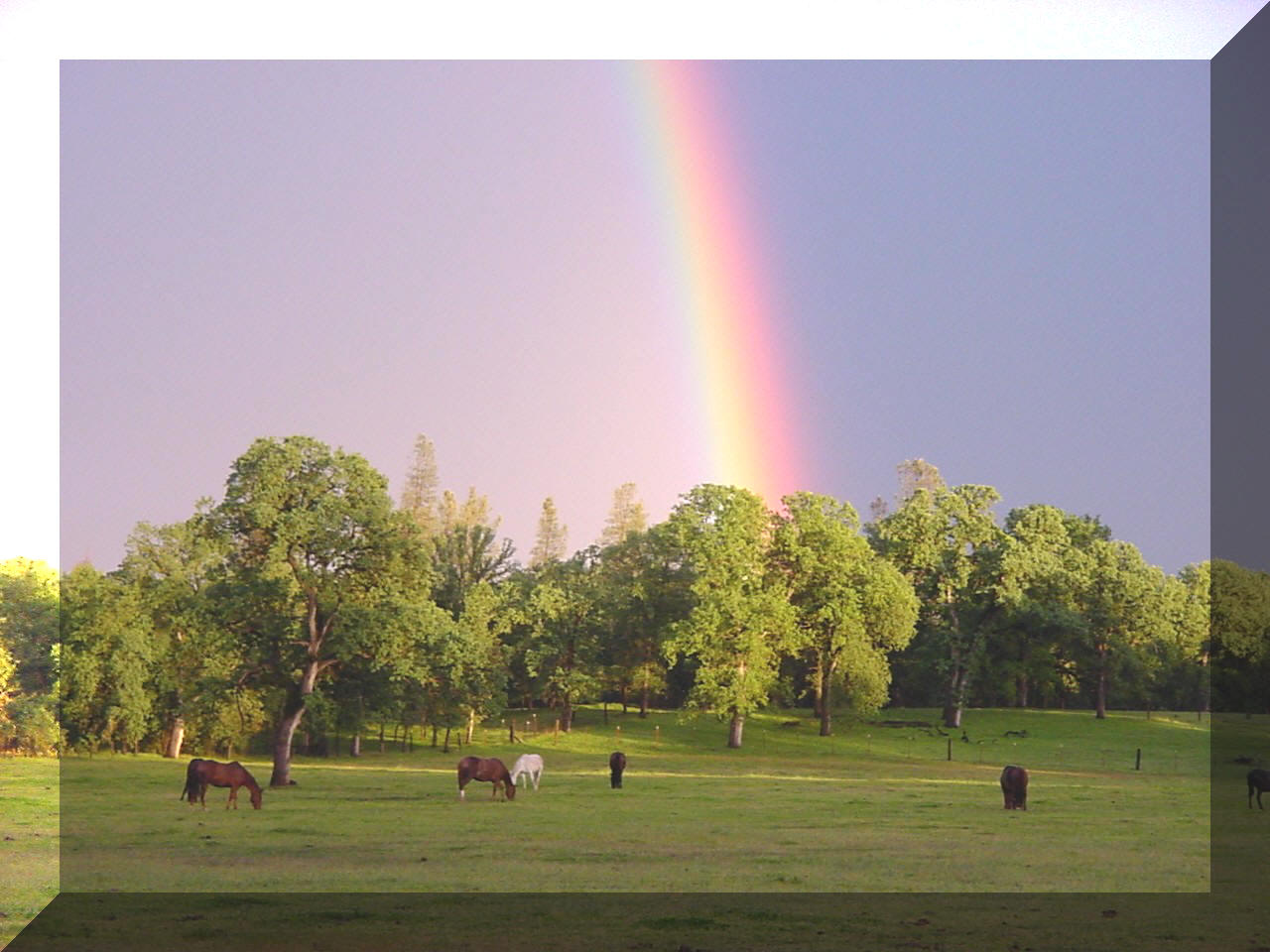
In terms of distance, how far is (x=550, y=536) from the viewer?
58656 mm

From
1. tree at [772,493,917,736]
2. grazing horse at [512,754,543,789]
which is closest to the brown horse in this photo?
grazing horse at [512,754,543,789]

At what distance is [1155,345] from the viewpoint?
55.1 meters

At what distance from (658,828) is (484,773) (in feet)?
19.5

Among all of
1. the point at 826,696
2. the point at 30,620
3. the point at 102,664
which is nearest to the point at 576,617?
the point at 826,696

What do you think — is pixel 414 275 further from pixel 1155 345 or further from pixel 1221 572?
pixel 1221 572

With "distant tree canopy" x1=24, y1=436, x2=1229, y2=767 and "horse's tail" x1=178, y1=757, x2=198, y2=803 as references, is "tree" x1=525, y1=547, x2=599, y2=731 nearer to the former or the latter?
"distant tree canopy" x1=24, y1=436, x2=1229, y2=767

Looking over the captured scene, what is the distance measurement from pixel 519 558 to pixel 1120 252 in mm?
25881

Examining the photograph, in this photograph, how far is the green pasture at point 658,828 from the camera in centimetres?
1502

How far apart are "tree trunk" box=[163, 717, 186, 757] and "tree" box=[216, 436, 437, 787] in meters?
14.8

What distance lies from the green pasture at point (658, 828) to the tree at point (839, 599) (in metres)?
4.71

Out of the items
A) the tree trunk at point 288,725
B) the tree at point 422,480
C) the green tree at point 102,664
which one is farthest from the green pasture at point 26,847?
the tree at point 422,480

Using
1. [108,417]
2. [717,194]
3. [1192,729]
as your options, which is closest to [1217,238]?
[717,194]

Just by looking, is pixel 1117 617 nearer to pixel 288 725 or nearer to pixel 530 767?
pixel 530 767

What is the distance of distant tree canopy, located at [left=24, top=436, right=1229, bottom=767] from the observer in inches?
1145
